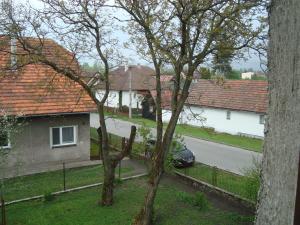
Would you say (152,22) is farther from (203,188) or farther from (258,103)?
(258,103)

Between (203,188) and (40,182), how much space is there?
24.7ft

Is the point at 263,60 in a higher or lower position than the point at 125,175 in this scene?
higher

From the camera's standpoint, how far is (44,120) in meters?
19.1

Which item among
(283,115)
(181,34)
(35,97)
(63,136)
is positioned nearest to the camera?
(283,115)

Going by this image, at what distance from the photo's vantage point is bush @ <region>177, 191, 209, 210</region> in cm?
1381

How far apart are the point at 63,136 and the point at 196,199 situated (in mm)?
9193

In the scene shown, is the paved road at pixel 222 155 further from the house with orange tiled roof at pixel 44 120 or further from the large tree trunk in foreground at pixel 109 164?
the large tree trunk in foreground at pixel 109 164

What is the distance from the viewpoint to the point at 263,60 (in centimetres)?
1065

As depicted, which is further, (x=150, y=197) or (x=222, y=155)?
(x=222, y=155)

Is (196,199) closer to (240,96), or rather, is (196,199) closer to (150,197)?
(150,197)

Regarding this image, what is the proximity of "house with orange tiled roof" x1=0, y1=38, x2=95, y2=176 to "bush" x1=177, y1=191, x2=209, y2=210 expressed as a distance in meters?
6.96

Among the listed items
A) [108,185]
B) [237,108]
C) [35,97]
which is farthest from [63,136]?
[237,108]

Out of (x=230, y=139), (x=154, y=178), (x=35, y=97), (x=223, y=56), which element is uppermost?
(x=223, y=56)

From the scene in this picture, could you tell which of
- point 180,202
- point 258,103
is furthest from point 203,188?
point 258,103
